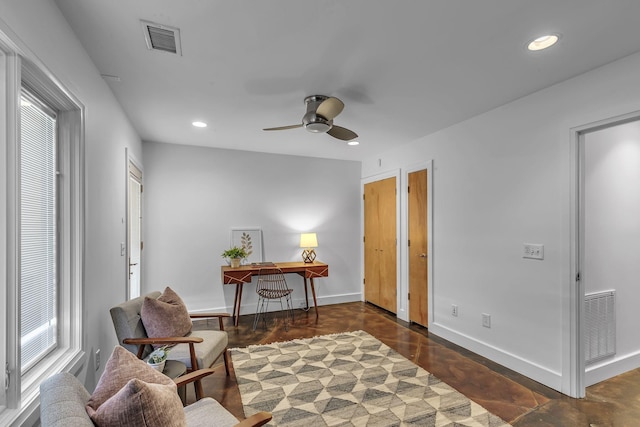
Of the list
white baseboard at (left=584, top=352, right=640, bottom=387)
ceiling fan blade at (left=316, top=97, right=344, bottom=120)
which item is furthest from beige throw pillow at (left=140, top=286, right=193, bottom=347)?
white baseboard at (left=584, top=352, right=640, bottom=387)

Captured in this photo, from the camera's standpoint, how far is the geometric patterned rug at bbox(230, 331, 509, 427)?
2.10 metres

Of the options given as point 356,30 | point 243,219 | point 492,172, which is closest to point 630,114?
point 492,172

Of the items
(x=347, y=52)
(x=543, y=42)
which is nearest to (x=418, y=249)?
(x=543, y=42)

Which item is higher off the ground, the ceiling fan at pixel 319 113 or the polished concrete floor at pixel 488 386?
the ceiling fan at pixel 319 113

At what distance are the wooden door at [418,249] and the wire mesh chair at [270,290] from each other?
1651mm

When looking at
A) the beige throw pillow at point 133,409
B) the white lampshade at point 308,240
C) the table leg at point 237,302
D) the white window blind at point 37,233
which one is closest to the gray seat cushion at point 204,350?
the white window blind at point 37,233

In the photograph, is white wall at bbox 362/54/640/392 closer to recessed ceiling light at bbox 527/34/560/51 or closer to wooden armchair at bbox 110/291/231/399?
recessed ceiling light at bbox 527/34/560/51

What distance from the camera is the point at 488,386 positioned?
98.8 inches

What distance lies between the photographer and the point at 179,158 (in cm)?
431

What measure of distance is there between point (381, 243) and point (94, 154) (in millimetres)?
3805

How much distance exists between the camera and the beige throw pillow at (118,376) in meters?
1.10

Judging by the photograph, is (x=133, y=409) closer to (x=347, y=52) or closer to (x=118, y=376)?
(x=118, y=376)

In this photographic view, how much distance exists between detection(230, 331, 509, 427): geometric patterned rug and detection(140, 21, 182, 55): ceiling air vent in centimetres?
249

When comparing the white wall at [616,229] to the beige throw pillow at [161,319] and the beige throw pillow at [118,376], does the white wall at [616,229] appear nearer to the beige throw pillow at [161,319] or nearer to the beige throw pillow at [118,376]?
the beige throw pillow at [118,376]
